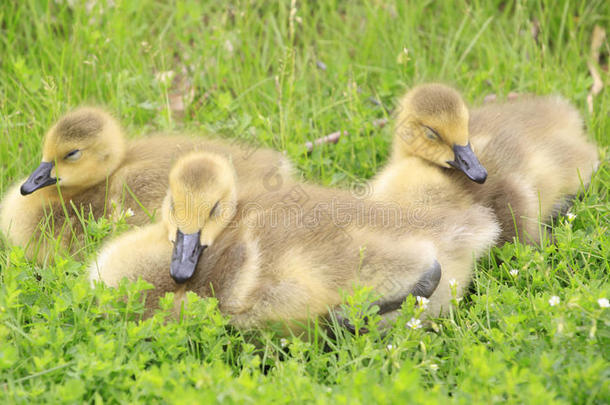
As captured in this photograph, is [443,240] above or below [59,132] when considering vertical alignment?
below

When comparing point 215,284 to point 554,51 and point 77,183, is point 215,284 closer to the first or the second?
point 77,183

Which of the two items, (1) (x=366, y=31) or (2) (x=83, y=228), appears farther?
(1) (x=366, y=31)

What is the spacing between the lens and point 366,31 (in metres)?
3.98

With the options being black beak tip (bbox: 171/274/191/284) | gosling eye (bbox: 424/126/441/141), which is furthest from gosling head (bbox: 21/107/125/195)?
gosling eye (bbox: 424/126/441/141)

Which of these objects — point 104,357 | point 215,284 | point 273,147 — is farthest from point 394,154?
point 104,357

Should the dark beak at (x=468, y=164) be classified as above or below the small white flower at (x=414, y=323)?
above

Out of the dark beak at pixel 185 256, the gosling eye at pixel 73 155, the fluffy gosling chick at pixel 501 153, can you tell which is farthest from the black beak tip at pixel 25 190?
the fluffy gosling chick at pixel 501 153

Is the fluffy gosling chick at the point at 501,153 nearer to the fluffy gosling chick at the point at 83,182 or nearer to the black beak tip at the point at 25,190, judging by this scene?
the fluffy gosling chick at the point at 83,182

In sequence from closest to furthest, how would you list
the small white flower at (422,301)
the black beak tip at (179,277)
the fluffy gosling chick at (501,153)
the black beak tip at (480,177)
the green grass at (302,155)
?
the green grass at (302,155)
the black beak tip at (179,277)
the small white flower at (422,301)
the black beak tip at (480,177)
the fluffy gosling chick at (501,153)

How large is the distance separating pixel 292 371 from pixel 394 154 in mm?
1234

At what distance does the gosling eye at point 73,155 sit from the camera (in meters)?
2.73

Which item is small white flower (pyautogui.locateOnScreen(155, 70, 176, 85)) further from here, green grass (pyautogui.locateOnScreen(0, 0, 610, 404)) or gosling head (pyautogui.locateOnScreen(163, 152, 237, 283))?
gosling head (pyautogui.locateOnScreen(163, 152, 237, 283))

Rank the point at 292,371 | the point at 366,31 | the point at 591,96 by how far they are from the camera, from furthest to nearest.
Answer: the point at 366,31, the point at 591,96, the point at 292,371

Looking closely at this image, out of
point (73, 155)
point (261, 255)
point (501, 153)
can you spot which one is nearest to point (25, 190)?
point (73, 155)
